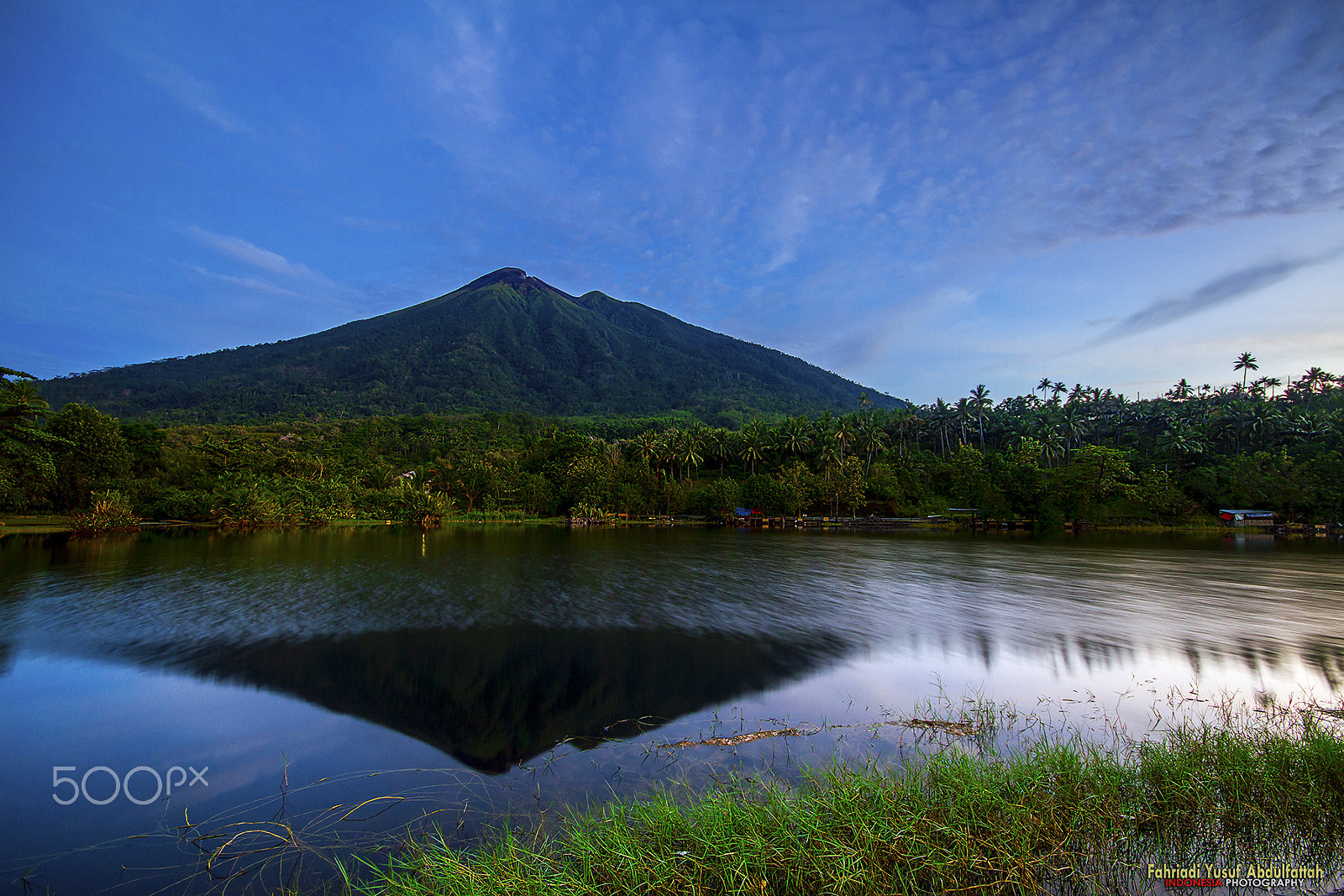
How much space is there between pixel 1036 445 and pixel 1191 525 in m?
17.4

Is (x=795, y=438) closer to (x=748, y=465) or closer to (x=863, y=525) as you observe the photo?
(x=748, y=465)

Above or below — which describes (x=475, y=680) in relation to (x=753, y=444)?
below

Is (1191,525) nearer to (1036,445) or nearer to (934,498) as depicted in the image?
(1036,445)

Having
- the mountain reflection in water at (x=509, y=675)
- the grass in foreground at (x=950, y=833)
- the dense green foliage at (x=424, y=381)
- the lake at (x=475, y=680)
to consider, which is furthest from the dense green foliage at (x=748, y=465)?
the grass in foreground at (x=950, y=833)

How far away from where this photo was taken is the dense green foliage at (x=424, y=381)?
136500mm

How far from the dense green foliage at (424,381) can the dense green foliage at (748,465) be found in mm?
42344

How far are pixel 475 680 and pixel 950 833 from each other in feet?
29.6

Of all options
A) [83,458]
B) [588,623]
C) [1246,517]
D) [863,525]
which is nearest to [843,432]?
[863,525]

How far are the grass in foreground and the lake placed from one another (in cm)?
169

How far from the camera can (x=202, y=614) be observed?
53.0 ft

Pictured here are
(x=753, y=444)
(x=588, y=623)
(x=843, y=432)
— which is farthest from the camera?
(x=753, y=444)

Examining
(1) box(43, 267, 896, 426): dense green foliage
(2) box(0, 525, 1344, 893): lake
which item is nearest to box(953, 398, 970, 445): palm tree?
(1) box(43, 267, 896, 426): dense green foliage

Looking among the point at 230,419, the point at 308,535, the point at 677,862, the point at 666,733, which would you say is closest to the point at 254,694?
the point at 666,733

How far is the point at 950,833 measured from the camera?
4.98 meters
